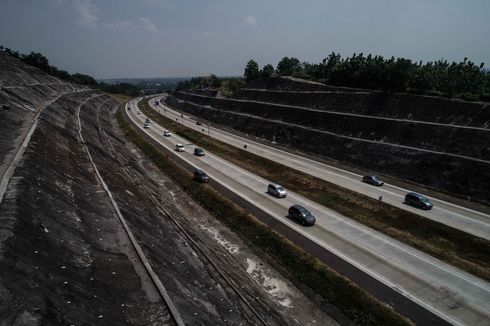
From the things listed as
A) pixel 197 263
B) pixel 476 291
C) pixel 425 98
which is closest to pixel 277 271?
pixel 197 263

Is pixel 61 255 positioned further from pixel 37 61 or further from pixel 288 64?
pixel 37 61

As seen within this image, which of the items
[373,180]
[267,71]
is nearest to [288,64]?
[267,71]

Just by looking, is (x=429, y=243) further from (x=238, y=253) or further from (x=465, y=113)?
(x=465, y=113)

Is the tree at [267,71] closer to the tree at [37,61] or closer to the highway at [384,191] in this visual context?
the highway at [384,191]

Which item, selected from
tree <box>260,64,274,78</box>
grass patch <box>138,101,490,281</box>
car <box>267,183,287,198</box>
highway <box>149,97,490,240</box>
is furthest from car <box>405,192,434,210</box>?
tree <box>260,64,274,78</box>

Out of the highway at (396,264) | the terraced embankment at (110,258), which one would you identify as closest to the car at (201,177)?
the highway at (396,264)

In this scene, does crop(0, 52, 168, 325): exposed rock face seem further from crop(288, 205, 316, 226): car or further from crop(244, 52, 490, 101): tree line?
crop(244, 52, 490, 101): tree line
